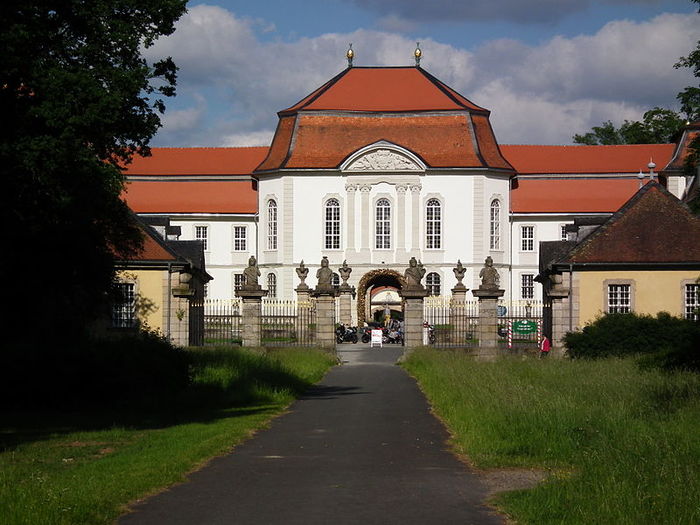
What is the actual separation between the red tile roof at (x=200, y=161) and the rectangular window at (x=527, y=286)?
1858cm

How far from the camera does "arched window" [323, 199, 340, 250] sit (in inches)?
2879

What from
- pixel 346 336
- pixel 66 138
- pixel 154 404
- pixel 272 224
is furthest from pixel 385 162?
pixel 154 404

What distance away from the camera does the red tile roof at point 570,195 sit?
76.8 meters

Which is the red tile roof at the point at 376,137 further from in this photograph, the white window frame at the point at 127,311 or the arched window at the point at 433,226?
the white window frame at the point at 127,311

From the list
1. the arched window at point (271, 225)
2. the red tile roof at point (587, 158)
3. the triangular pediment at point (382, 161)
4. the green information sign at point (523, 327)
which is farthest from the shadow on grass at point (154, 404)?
the red tile roof at point (587, 158)

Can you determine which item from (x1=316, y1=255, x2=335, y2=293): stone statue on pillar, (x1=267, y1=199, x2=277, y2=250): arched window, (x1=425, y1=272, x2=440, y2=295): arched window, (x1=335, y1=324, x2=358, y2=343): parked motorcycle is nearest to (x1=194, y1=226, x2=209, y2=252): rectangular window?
(x1=267, y1=199, x2=277, y2=250): arched window

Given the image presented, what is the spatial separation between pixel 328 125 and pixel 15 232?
53258 mm

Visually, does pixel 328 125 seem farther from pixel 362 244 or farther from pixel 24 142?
pixel 24 142

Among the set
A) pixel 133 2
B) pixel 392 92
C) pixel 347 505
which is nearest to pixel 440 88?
pixel 392 92

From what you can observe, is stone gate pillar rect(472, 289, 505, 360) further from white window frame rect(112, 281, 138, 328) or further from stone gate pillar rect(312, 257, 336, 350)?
white window frame rect(112, 281, 138, 328)

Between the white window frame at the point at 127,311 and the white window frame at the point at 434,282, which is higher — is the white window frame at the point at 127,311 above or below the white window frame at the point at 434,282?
below

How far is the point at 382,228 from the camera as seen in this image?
73188 millimetres

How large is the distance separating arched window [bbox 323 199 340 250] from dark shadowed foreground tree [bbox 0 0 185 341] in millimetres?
47292

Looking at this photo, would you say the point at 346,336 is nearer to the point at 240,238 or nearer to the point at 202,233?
the point at 240,238
